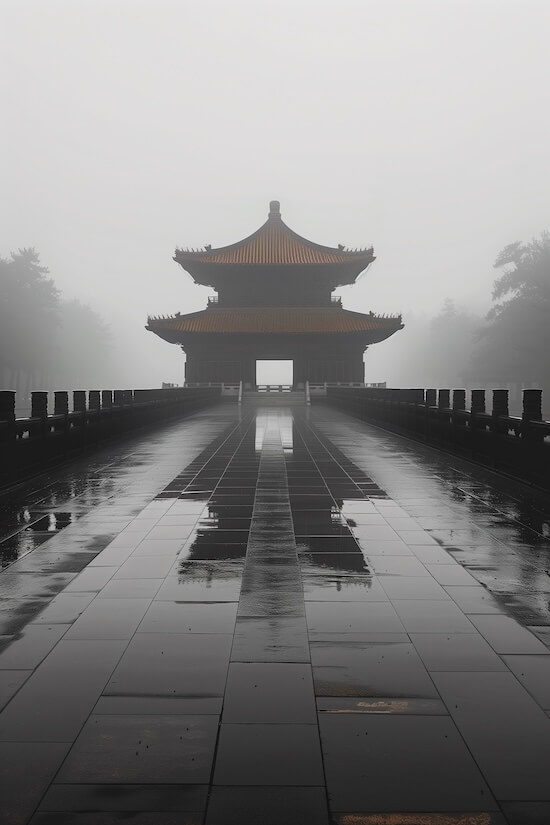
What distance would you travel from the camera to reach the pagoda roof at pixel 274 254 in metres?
49.2

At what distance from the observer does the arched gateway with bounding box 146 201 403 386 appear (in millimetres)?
47875

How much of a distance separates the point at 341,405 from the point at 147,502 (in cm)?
2745

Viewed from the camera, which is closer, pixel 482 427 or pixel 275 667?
pixel 275 667

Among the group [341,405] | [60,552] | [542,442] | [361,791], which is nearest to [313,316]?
[341,405]

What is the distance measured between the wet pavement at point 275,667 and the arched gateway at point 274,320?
40.4 meters

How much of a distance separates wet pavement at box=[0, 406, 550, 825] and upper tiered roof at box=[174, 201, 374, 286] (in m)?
42.5

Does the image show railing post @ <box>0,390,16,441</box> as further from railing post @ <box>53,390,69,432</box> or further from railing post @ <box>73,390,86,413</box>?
railing post @ <box>73,390,86,413</box>

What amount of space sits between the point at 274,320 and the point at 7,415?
39.4m

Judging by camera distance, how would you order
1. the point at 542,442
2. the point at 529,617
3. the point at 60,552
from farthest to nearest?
the point at 542,442
the point at 60,552
the point at 529,617

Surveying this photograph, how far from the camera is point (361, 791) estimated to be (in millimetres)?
2512

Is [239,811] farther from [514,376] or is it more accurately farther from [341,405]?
[514,376]

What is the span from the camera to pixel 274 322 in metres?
48.4

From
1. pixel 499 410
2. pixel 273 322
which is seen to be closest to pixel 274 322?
pixel 273 322

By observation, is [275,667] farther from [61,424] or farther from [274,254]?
[274,254]
